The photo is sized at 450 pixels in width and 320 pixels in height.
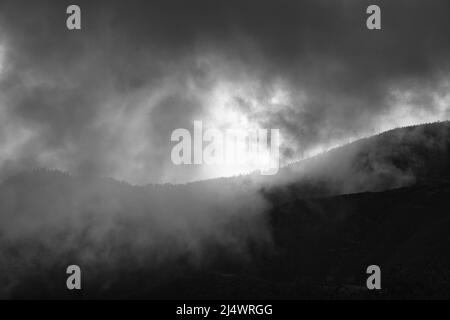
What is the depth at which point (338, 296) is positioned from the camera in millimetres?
164250

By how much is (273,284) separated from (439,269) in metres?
45.2

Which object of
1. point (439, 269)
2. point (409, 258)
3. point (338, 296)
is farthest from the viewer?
point (409, 258)

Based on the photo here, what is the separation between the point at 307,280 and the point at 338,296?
2909 centimetres
